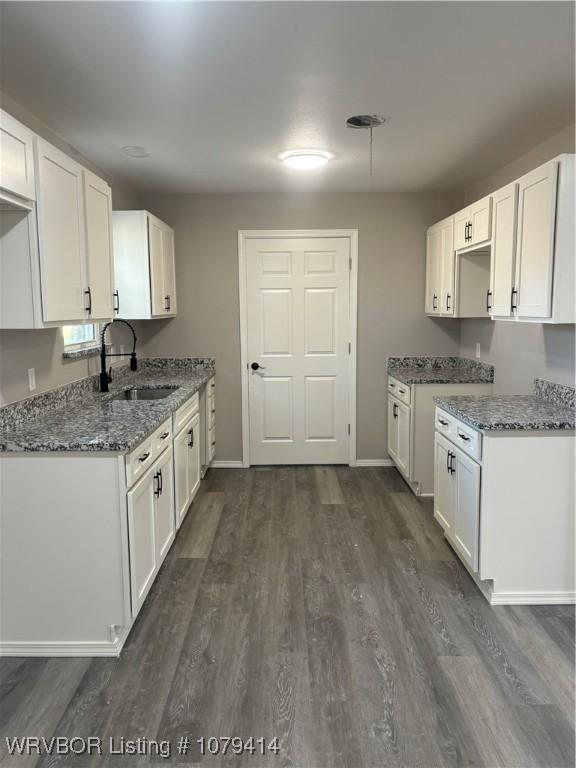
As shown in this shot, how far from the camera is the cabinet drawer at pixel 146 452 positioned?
2.27 metres

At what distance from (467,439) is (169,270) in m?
2.89

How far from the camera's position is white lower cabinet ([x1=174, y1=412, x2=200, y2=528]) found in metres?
3.32

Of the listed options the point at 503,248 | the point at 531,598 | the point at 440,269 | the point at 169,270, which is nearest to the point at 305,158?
the point at 503,248

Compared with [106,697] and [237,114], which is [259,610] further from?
[237,114]

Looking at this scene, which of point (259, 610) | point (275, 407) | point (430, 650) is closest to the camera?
point (430, 650)

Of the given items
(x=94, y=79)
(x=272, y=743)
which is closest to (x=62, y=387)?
(x=94, y=79)

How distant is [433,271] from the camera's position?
453cm

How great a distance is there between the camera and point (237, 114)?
2.74 meters

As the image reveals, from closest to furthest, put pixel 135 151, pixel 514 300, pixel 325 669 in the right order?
pixel 325 669
pixel 514 300
pixel 135 151

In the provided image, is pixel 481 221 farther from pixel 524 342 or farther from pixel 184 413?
pixel 184 413

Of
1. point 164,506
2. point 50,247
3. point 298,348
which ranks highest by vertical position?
point 50,247

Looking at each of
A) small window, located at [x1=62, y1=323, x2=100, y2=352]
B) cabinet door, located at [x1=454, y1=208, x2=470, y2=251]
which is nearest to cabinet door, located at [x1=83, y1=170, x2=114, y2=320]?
small window, located at [x1=62, y1=323, x2=100, y2=352]

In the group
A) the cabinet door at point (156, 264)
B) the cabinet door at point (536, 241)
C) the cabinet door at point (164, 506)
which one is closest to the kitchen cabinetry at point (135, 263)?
the cabinet door at point (156, 264)

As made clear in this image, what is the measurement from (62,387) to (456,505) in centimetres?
236
